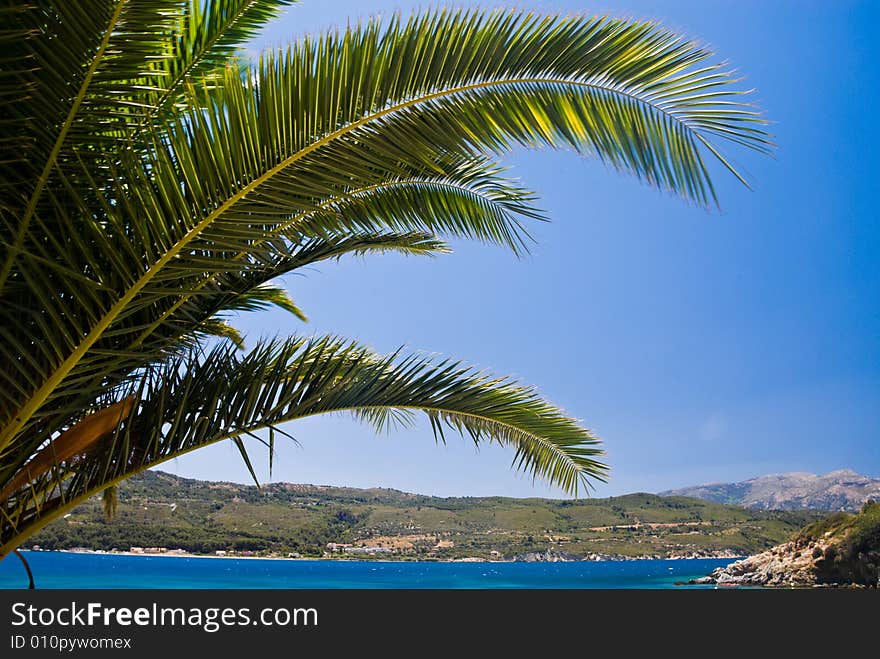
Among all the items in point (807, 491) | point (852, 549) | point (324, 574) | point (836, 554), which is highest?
point (807, 491)

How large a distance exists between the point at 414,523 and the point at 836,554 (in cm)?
1991

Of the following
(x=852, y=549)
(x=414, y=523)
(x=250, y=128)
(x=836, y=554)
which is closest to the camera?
(x=250, y=128)

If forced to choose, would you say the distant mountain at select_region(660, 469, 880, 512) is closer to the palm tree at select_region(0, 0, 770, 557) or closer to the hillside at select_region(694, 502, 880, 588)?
the hillside at select_region(694, 502, 880, 588)

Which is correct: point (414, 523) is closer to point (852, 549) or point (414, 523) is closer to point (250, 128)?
point (852, 549)

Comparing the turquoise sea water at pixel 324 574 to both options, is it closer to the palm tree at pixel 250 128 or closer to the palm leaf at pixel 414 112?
the palm tree at pixel 250 128

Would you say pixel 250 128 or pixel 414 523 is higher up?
pixel 250 128

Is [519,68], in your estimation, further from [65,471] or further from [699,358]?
[699,358]

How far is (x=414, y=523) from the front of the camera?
3438 centimetres

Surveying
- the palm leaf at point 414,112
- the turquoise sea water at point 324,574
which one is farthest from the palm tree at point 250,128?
the turquoise sea water at point 324,574

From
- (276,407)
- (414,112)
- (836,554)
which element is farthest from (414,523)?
(414,112)

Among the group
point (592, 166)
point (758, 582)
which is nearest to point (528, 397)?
point (592, 166)

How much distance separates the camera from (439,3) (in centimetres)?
212

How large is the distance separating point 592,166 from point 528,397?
1.64 m

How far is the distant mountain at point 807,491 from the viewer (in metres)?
31.9
